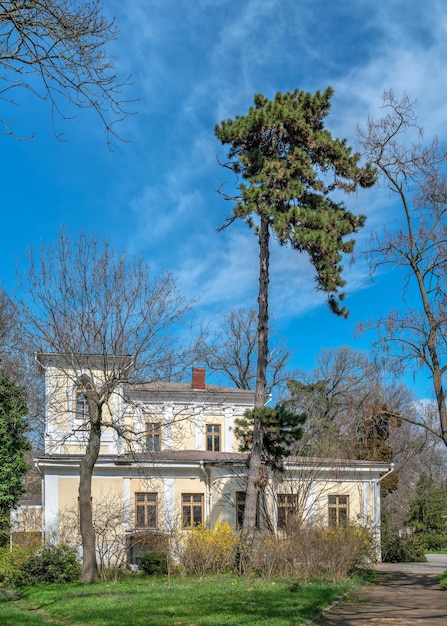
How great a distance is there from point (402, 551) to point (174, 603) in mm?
17975

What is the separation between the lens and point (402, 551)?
90.7 ft

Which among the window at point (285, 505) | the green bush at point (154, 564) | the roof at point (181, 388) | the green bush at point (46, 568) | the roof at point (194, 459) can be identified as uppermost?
the roof at point (181, 388)

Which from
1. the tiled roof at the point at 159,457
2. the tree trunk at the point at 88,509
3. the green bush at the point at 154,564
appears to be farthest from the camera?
the tiled roof at the point at 159,457

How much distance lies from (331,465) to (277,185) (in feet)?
33.7

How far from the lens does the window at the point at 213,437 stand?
102 ft

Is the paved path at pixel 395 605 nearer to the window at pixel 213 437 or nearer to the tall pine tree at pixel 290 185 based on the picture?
the tall pine tree at pixel 290 185

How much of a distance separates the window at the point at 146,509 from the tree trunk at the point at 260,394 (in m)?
6.38

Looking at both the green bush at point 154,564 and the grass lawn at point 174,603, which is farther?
the green bush at point 154,564

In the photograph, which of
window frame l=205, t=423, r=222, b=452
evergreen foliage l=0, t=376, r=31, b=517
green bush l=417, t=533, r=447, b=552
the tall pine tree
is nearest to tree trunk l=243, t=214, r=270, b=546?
the tall pine tree

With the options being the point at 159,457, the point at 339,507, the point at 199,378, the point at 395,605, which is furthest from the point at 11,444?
the point at 395,605

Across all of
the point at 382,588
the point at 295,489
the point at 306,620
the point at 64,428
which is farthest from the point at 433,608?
the point at 64,428

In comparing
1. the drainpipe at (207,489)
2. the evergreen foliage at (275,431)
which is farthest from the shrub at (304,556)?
the drainpipe at (207,489)

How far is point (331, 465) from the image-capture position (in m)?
23.8

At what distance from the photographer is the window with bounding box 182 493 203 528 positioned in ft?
83.7
